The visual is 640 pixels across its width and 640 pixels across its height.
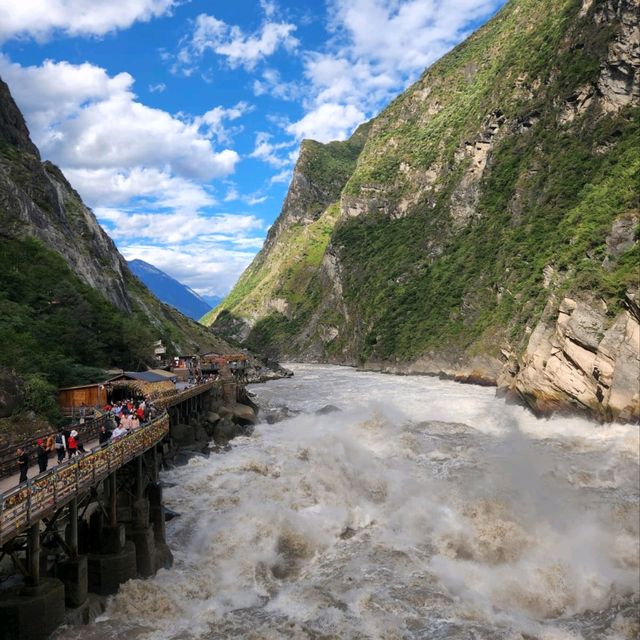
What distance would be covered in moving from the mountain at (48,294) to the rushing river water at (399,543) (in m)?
12.2

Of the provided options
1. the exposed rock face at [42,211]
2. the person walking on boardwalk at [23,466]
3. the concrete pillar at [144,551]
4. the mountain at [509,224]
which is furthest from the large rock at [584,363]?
the exposed rock face at [42,211]

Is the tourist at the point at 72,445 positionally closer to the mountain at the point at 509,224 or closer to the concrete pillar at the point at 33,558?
the concrete pillar at the point at 33,558

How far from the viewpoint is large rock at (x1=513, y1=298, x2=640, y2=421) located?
38312mm

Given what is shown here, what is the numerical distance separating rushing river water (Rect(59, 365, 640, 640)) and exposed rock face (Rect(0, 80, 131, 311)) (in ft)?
131

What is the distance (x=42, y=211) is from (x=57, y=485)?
6083 cm

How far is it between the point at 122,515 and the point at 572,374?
120ft

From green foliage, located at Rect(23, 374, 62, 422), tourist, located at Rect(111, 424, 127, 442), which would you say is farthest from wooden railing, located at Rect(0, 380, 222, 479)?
green foliage, located at Rect(23, 374, 62, 422)

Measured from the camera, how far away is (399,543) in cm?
2247

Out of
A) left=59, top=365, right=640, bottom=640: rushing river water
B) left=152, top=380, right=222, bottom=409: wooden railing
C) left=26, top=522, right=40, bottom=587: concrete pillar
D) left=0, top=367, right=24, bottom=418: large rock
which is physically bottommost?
left=59, top=365, right=640, bottom=640: rushing river water

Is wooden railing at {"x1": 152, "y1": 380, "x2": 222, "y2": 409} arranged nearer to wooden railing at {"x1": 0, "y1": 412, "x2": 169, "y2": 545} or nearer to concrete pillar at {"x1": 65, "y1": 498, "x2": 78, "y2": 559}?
wooden railing at {"x1": 0, "y1": 412, "x2": 169, "y2": 545}

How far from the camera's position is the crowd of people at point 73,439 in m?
17.8

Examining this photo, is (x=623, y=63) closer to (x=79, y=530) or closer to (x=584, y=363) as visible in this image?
(x=584, y=363)

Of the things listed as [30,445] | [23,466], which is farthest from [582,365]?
[23,466]

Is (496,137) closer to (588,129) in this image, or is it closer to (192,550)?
(588,129)
